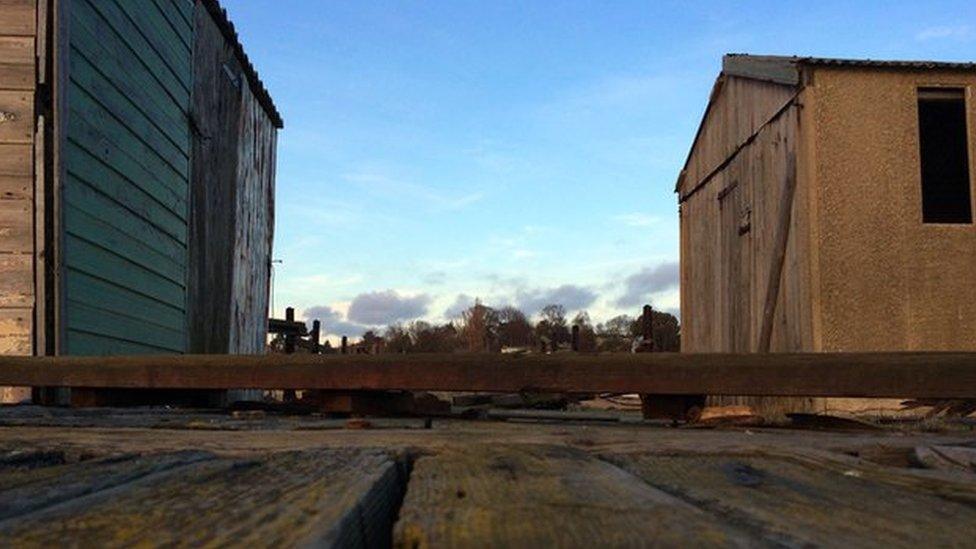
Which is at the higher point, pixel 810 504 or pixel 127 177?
pixel 127 177

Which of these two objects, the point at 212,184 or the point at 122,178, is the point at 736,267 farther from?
the point at 122,178

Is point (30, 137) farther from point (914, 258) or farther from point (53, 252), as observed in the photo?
point (914, 258)

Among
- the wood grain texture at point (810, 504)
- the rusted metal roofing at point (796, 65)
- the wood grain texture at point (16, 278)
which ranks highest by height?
the rusted metal roofing at point (796, 65)

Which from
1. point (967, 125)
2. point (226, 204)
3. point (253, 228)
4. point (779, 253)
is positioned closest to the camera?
point (967, 125)

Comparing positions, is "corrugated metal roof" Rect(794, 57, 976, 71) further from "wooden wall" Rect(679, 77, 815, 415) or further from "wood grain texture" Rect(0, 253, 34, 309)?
"wood grain texture" Rect(0, 253, 34, 309)

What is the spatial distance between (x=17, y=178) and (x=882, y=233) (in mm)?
8385

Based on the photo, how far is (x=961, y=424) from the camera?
474 cm

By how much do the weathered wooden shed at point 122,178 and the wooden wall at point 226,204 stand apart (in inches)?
1.5

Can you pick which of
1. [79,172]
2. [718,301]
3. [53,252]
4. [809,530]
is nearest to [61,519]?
[809,530]

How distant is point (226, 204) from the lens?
11.8 metres

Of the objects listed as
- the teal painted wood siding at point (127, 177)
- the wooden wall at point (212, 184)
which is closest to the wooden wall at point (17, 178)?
the teal painted wood siding at point (127, 177)

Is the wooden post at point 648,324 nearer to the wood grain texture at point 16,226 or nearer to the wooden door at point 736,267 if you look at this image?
the wooden door at point 736,267

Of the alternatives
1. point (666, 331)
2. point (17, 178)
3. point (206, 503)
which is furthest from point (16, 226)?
point (666, 331)

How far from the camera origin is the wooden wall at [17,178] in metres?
6.34
